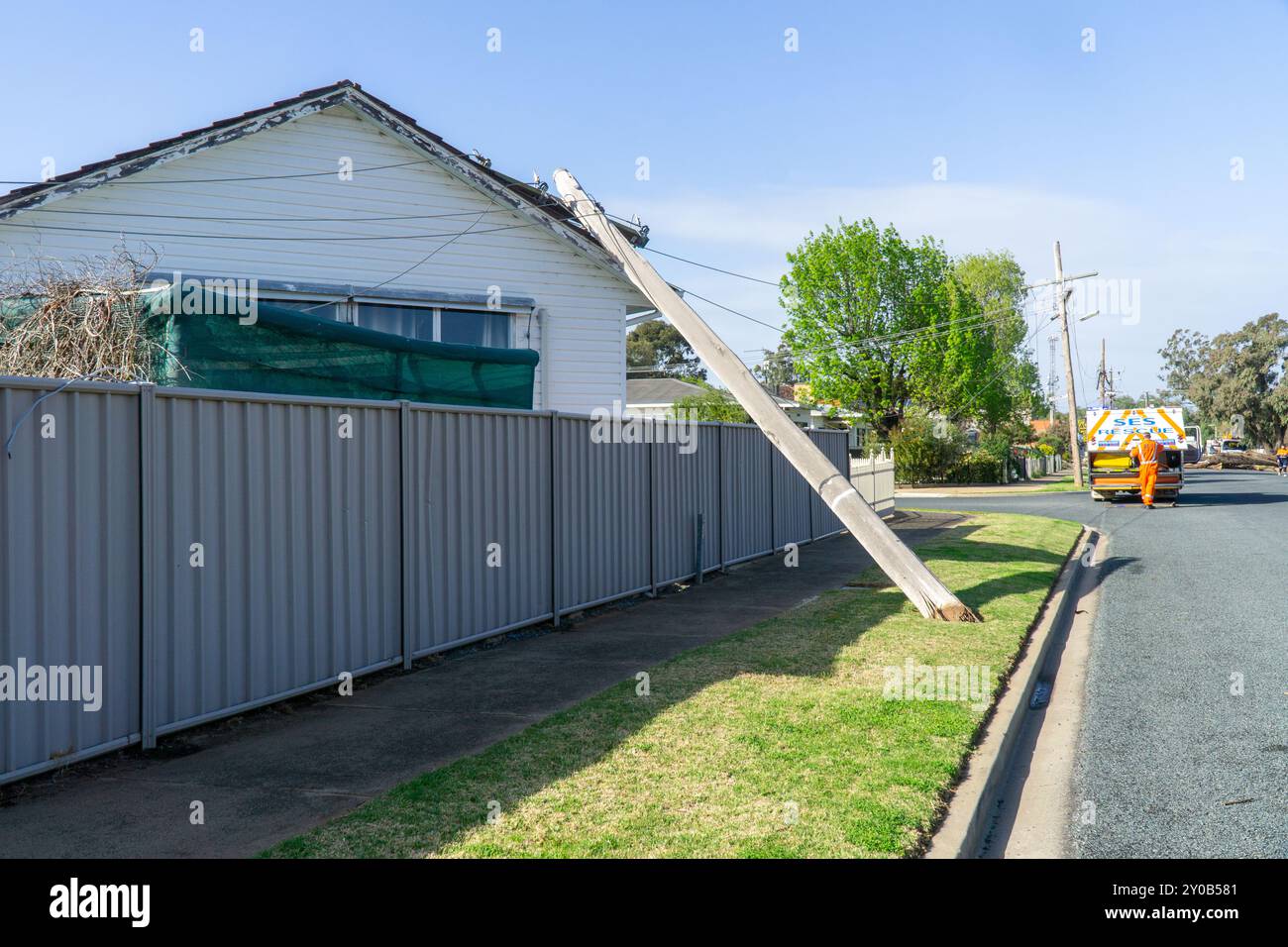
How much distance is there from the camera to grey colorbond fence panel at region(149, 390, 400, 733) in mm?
5883

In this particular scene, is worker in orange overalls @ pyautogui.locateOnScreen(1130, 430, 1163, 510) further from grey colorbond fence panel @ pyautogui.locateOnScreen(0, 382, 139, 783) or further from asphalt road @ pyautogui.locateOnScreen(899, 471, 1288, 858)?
grey colorbond fence panel @ pyautogui.locateOnScreen(0, 382, 139, 783)

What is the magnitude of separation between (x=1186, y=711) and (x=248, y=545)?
639cm

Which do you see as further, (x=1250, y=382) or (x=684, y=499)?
(x=1250, y=382)

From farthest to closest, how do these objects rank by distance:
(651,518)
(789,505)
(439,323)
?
1. (789,505)
2. (439,323)
3. (651,518)

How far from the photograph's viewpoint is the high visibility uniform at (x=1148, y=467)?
2709 centimetres

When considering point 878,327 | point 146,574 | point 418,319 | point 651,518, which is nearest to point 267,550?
point 146,574

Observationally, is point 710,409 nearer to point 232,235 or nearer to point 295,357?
point 232,235

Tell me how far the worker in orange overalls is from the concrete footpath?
21270 millimetres

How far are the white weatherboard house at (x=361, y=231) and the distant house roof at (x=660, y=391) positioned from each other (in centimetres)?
2909

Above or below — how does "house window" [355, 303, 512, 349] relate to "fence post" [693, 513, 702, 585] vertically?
above

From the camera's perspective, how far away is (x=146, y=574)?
5.64 m

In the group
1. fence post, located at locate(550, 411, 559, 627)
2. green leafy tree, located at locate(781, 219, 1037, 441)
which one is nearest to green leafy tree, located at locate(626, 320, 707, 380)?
green leafy tree, located at locate(781, 219, 1037, 441)

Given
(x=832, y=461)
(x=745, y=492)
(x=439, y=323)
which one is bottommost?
(x=745, y=492)
